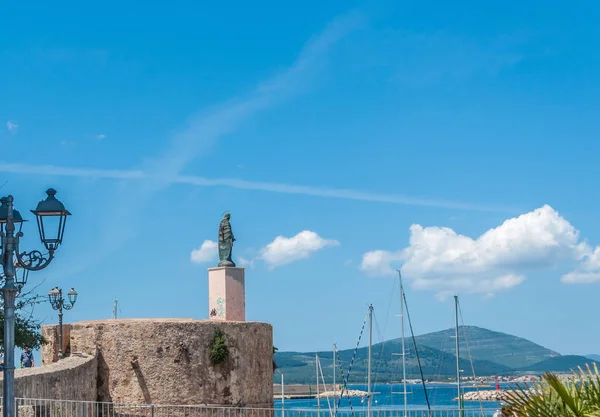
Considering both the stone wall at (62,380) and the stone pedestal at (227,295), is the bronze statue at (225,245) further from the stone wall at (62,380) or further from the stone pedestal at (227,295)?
the stone wall at (62,380)

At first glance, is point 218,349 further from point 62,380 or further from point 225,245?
point 62,380

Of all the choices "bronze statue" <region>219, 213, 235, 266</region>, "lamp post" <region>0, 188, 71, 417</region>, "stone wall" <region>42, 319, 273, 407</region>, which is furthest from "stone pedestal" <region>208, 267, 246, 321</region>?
"lamp post" <region>0, 188, 71, 417</region>

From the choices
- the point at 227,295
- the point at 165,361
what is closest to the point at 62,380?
the point at 165,361

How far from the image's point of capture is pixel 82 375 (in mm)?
19172

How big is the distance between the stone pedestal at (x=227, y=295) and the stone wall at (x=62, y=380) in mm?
3304

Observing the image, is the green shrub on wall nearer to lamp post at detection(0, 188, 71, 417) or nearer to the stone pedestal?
the stone pedestal

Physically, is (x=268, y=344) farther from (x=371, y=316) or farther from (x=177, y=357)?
(x=371, y=316)

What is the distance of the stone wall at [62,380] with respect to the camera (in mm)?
15211

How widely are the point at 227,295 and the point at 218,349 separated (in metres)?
1.85

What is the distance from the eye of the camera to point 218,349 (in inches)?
825

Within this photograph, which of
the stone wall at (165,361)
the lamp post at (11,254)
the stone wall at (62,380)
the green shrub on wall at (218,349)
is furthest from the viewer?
the green shrub on wall at (218,349)

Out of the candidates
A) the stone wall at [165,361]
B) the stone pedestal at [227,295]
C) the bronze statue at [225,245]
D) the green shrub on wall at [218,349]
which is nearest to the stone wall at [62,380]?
the stone wall at [165,361]

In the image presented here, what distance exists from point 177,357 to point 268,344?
8.99 ft

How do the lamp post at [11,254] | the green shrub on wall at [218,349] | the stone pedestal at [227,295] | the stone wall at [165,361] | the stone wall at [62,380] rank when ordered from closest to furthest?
the lamp post at [11,254], the stone wall at [62,380], the stone wall at [165,361], the green shrub on wall at [218,349], the stone pedestal at [227,295]
